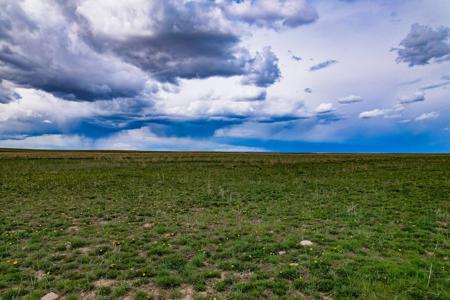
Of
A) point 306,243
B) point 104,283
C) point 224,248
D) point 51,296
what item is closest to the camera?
point 51,296

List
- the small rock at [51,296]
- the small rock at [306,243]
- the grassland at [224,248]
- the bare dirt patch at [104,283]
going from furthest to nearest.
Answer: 1. the small rock at [306,243]
2. the bare dirt patch at [104,283]
3. the grassland at [224,248]
4. the small rock at [51,296]

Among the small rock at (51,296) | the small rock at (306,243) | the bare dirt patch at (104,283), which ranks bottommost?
the bare dirt patch at (104,283)

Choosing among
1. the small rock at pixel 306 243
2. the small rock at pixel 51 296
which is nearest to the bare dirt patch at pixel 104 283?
the small rock at pixel 51 296

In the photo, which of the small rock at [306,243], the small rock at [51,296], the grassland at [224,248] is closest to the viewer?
the small rock at [51,296]

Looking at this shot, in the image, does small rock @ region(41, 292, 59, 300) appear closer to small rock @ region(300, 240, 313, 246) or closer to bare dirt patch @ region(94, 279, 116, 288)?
bare dirt patch @ region(94, 279, 116, 288)

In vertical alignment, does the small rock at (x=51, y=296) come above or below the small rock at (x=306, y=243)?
below

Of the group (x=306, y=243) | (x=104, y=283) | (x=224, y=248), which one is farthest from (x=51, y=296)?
(x=306, y=243)

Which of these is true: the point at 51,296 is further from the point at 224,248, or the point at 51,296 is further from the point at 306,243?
the point at 306,243

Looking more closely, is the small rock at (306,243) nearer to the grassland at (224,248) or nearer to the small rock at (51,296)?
the grassland at (224,248)

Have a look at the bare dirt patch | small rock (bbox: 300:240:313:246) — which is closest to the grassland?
the bare dirt patch

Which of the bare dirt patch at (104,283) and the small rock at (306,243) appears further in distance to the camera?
the small rock at (306,243)

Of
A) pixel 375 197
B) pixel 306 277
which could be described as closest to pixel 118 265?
pixel 306 277

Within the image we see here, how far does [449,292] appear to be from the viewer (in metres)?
6.26

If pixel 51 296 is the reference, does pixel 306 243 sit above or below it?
above
